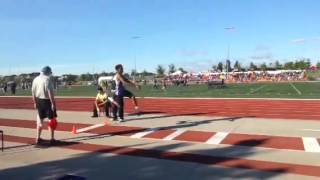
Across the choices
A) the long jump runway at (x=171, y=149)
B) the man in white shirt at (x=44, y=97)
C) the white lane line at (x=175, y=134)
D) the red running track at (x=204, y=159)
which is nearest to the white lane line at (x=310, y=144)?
the long jump runway at (x=171, y=149)

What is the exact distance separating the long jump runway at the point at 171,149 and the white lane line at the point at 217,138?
2 cm

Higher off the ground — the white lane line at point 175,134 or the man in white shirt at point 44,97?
the man in white shirt at point 44,97

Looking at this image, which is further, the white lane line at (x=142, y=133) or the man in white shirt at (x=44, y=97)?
the white lane line at (x=142, y=133)

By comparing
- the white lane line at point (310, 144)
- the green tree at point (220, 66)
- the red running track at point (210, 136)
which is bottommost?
the white lane line at point (310, 144)

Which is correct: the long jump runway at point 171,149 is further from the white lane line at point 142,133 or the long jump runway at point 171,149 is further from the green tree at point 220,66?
the green tree at point 220,66

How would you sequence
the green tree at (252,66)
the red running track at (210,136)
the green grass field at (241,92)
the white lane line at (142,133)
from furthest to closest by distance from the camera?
the green tree at (252,66)
the green grass field at (241,92)
the white lane line at (142,133)
the red running track at (210,136)

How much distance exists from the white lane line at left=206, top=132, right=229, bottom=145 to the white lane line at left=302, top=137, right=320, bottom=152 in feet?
6.10

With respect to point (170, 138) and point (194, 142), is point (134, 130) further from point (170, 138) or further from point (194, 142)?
point (194, 142)

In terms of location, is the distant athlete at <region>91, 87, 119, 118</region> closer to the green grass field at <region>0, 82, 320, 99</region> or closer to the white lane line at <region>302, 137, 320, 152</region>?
the white lane line at <region>302, 137, 320, 152</region>

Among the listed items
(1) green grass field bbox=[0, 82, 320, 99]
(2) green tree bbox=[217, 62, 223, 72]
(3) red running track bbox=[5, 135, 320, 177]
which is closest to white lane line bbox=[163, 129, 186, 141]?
(3) red running track bbox=[5, 135, 320, 177]

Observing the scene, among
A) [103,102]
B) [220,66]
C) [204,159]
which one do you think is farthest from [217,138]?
[220,66]

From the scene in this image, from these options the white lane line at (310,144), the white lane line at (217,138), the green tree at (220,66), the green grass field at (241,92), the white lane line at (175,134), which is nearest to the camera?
the white lane line at (310,144)

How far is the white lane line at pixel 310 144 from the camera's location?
10.4m

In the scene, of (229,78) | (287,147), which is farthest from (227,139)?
(229,78)
